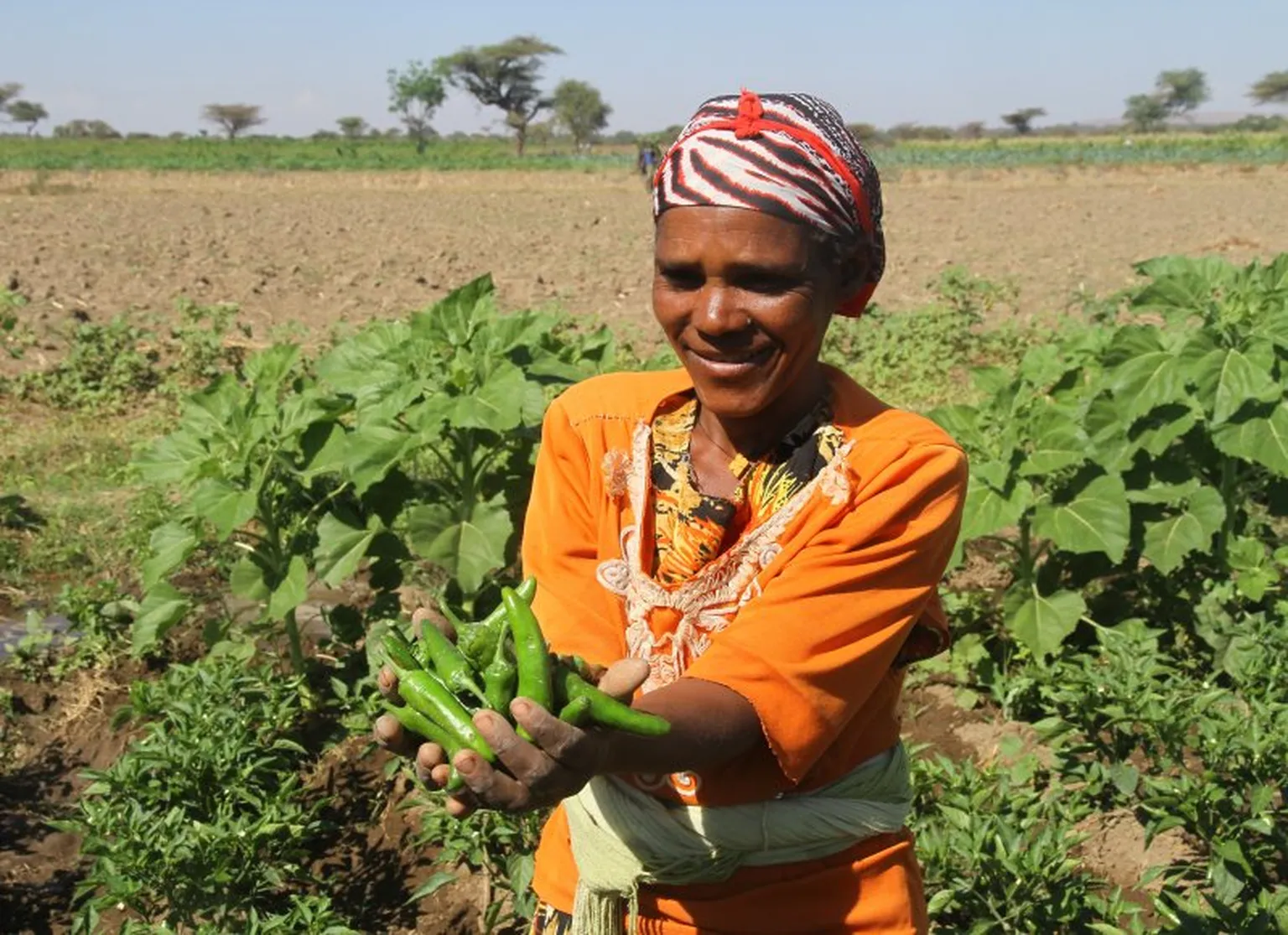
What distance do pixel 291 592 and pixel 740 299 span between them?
9.80ft

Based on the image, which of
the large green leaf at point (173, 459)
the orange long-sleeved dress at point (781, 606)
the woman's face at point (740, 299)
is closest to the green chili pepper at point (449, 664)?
the orange long-sleeved dress at point (781, 606)

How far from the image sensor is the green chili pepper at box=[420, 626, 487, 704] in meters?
1.41

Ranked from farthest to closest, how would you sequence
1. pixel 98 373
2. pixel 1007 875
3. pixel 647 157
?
pixel 647 157 < pixel 98 373 < pixel 1007 875

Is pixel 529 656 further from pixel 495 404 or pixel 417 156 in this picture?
pixel 417 156

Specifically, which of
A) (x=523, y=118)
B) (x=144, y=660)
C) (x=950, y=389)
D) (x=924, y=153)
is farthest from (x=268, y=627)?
(x=523, y=118)

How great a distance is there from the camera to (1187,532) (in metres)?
4.43

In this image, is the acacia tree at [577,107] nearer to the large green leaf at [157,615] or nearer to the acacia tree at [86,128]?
the acacia tree at [86,128]

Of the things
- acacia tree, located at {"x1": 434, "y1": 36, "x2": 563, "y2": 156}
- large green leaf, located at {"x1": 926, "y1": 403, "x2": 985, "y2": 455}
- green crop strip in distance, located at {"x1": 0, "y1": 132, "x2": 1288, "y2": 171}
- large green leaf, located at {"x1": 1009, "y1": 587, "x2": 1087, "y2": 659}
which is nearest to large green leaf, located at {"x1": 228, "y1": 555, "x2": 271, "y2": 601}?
large green leaf, located at {"x1": 926, "y1": 403, "x2": 985, "y2": 455}

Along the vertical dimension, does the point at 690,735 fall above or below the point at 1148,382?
above

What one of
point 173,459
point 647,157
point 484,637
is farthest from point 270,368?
point 647,157

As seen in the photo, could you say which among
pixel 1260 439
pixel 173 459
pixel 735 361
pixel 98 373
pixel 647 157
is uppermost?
pixel 735 361

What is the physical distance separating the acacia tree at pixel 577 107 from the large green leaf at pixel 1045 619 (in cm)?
8479

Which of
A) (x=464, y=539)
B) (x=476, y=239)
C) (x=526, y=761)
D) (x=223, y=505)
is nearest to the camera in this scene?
(x=526, y=761)

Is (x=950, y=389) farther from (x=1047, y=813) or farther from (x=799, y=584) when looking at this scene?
(x=799, y=584)
